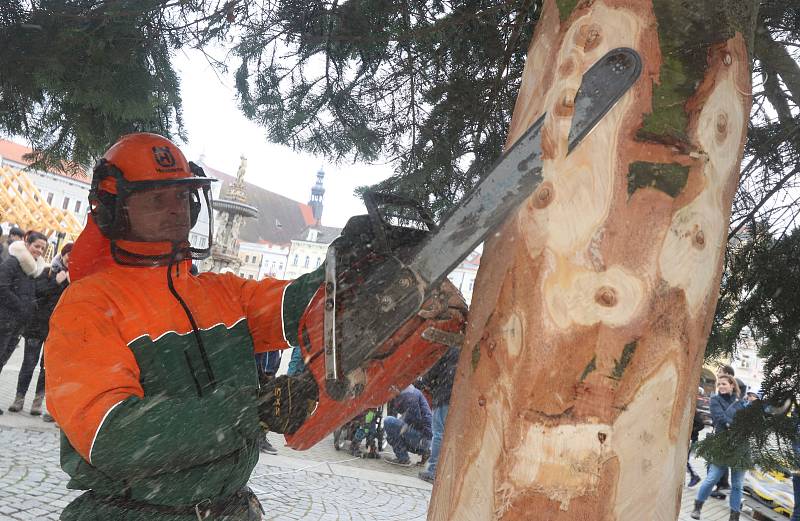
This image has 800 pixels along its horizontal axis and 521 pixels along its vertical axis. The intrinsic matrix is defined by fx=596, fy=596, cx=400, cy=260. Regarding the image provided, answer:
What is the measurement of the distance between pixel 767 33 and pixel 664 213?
1.16 m

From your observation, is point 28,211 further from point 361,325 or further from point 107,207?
point 361,325

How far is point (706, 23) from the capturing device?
3.33 feet

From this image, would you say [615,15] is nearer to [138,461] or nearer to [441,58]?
[138,461]

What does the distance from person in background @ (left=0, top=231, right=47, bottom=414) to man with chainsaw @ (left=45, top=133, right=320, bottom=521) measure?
15.0 feet

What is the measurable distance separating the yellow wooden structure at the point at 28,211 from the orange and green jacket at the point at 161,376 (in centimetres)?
2259

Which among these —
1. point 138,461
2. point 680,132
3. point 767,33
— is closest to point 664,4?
point 680,132

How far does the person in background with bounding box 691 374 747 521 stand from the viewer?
6738 millimetres

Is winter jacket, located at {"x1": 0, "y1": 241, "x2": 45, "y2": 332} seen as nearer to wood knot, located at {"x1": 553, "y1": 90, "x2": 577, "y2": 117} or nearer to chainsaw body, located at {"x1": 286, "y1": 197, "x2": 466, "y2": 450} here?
chainsaw body, located at {"x1": 286, "y1": 197, "x2": 466, "y2": 450}

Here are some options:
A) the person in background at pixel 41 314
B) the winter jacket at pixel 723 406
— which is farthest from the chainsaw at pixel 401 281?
the winter jacket at pixel 723 406

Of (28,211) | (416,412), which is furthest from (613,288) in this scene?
(28,211)

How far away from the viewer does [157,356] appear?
5.47ft

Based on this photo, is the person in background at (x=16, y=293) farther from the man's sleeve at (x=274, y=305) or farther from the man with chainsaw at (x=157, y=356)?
the man's sleeve at (x=274, y=305)

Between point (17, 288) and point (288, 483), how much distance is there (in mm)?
3185

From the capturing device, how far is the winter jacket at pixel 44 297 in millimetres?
5832
